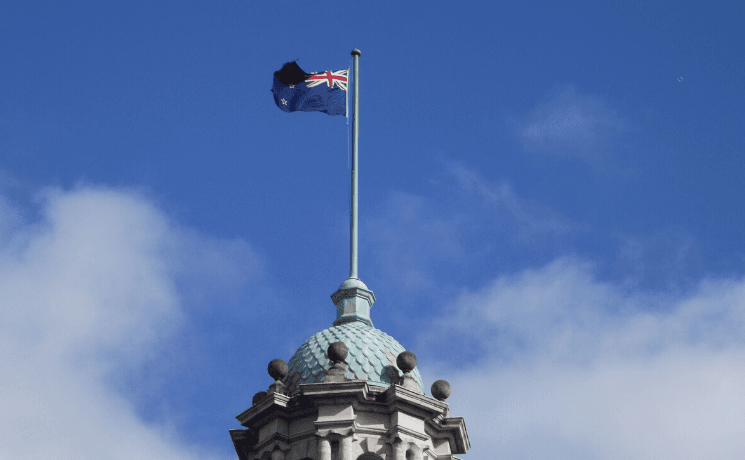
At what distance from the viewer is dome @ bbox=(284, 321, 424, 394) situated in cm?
3831

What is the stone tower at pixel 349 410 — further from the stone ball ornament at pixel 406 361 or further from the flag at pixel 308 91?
the flag at pixel 308 91

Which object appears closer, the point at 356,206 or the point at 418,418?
the point at 418,418

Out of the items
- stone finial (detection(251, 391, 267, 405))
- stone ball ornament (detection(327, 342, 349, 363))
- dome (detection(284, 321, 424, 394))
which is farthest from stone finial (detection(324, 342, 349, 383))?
stone finial (detection(251, 391, 267, 405))

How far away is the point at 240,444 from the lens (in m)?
38.5

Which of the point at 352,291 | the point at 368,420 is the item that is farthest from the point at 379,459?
the point at 352,291

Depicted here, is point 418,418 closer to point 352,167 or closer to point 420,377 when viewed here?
point 420,377

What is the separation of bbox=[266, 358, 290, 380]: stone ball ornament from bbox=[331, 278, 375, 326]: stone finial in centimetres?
308

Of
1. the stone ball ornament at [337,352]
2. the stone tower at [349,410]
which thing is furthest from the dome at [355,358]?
the stone ball ornament at [337,352]

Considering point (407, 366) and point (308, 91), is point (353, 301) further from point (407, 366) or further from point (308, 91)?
point (308, 91)

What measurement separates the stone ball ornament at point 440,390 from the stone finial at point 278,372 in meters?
4.27

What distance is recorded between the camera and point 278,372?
38.2 meters

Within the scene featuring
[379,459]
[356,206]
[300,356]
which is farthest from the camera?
[356,206]

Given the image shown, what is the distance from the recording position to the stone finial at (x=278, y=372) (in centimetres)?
3791

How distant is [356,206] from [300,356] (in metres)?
6.49
